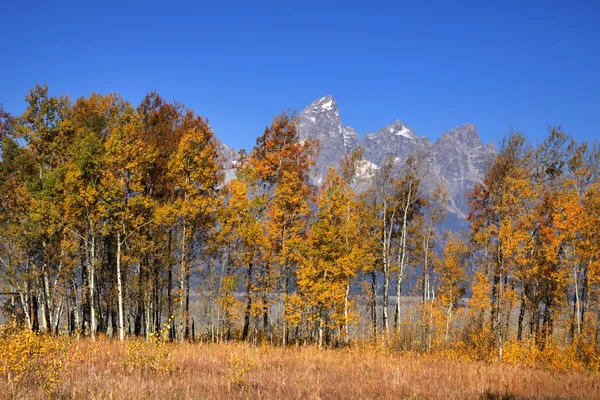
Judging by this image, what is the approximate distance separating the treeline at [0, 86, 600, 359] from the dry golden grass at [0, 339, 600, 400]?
311 inches

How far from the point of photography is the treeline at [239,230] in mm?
22000

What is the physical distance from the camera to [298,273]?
24188 mm

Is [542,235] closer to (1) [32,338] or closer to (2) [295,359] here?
(2) [295,359]

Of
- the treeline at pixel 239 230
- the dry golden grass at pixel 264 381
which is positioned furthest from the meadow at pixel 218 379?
the treeline at pixel 239 230

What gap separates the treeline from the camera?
2200cm

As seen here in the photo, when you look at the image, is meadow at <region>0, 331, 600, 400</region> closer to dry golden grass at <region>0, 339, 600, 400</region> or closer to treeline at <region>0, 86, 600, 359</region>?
dry golden grass at <region>0, 339, 600, 400</region>

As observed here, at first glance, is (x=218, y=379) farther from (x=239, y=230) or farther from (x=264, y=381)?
(x=239, y=230)

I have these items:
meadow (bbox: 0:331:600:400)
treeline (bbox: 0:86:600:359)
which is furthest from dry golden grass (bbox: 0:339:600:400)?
treeline (bbox: 0:86:600:359)

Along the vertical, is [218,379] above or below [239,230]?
below

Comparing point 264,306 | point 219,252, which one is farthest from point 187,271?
point 264,306

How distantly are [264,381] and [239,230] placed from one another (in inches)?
592

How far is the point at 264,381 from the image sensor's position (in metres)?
10.6

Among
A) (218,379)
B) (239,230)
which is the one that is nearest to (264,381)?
(218,379)

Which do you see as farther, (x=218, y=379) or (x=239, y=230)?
(x=239, y=230)
